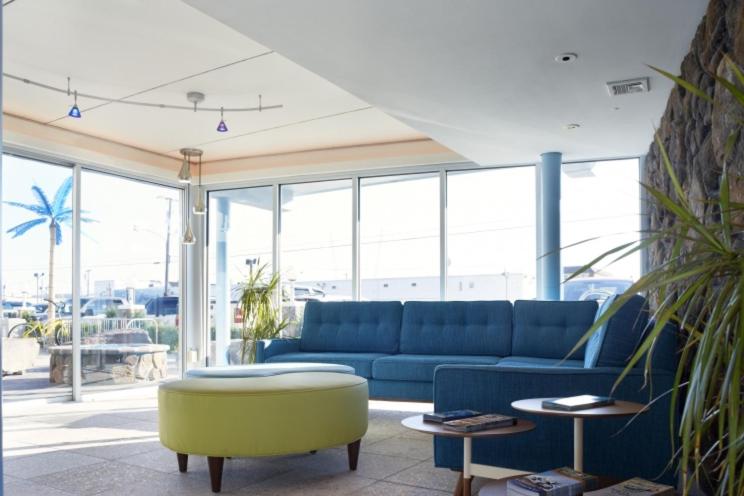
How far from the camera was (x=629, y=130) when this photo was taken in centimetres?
516

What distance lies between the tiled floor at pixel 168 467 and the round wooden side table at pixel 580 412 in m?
0.80

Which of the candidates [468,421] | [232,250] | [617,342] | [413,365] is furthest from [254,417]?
[232,250]

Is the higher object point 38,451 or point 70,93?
point 70,93


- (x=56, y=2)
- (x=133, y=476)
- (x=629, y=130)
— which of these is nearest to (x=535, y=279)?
(x=629, y=130)

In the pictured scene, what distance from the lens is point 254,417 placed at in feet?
10.5

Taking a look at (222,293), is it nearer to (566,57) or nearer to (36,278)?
(36,278)

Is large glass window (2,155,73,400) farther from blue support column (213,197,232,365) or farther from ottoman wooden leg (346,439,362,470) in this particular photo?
ottoman wooden leg (346,439,362,470)

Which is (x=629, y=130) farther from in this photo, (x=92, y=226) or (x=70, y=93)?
(x=92, y=226)

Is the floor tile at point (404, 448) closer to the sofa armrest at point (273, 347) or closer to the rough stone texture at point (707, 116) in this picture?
the sofa armrest at point (273, 347)

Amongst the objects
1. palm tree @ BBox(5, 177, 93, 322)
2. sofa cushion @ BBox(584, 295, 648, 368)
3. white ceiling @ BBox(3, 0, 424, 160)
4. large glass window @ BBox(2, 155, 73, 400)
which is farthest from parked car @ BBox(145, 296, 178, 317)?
sofa cushion @ BBox(584, 295, 648, 368)

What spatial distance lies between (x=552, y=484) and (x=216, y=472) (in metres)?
1.76

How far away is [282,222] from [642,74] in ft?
15.4

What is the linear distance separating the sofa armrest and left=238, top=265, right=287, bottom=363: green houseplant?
23.6 inches

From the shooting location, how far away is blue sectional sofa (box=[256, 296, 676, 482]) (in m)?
2.80
